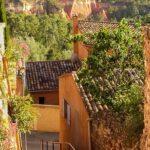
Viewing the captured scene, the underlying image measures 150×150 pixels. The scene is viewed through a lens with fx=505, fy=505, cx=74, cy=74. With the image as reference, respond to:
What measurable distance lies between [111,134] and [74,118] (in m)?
5.03

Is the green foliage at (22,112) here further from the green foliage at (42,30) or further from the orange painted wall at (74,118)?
the green foliage at (42,30)

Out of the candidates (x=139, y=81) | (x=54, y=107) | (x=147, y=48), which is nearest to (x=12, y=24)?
(x=54, y=107)

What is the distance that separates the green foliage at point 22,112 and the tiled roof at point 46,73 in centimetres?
1584

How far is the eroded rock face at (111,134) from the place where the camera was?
1270cm

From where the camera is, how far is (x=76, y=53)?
31.1m

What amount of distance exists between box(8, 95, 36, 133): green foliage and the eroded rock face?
1.98 metres

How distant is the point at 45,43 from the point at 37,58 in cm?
957

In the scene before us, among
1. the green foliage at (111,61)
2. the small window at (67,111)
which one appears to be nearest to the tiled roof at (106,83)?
the green foliage at (111,61)

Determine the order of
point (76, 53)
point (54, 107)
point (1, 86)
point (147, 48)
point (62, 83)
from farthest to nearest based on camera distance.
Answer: point (76, 53), point (54, 107), point (62, 83), point (1, 86), point (147, 48)

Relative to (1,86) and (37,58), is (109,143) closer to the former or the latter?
(1,86)

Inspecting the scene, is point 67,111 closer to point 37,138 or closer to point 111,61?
point 111,61

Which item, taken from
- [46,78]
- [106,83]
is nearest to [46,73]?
[46,78]

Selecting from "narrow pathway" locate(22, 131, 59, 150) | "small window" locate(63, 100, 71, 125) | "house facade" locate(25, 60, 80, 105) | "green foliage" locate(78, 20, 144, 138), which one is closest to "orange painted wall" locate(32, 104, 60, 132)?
"narrow pathway" locate(22, 131, 59, 150)

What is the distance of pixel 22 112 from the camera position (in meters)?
14.1
